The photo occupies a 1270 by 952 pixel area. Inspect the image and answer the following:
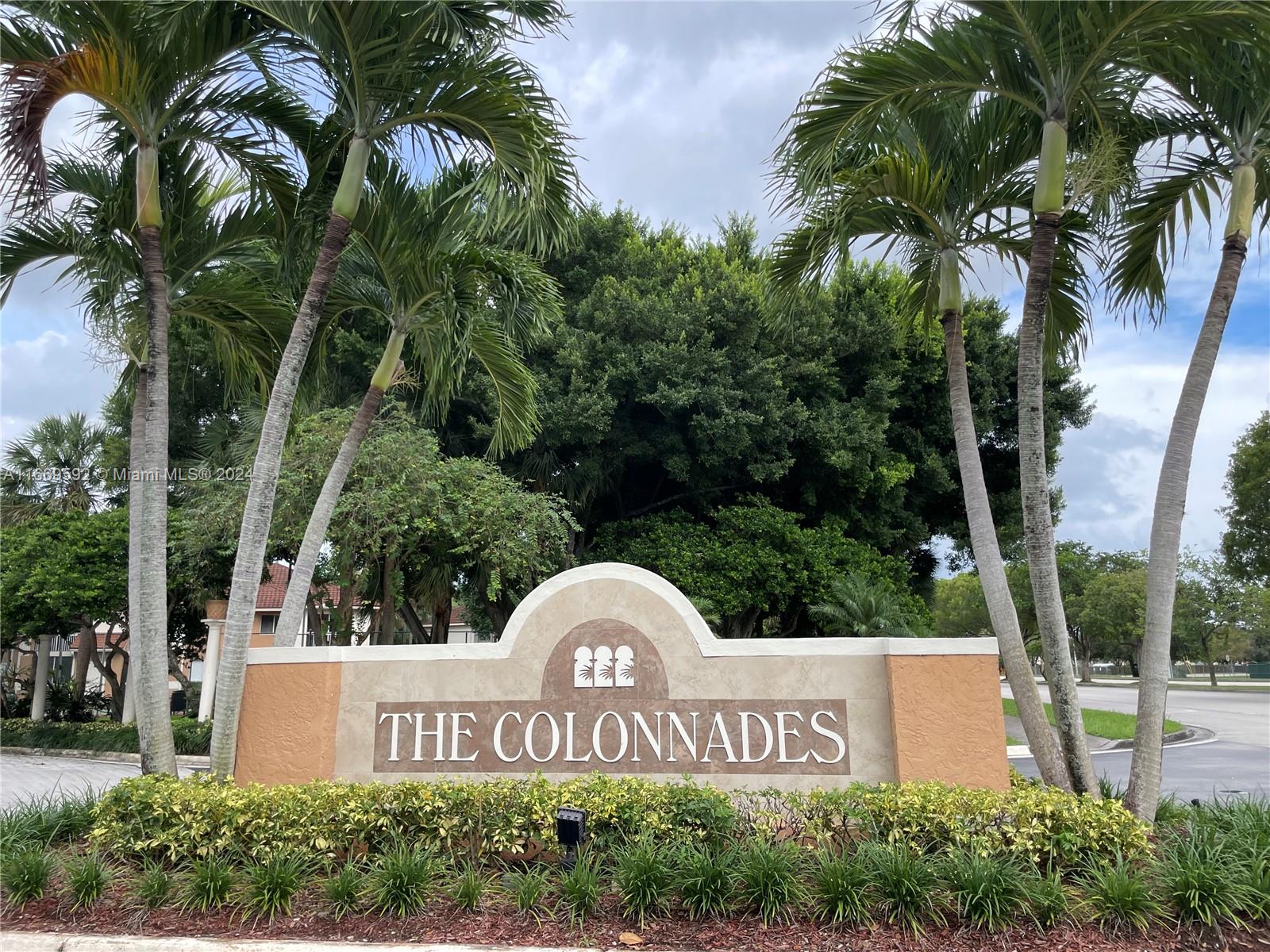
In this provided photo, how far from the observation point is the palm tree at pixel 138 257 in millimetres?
8594

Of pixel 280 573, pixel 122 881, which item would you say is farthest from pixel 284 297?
pixel 280 573

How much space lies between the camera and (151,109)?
8.05 m

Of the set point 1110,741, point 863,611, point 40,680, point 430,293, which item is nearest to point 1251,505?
point 1110,741

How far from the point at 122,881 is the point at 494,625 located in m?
15.5

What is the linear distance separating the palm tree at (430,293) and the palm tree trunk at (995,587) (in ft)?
13.7

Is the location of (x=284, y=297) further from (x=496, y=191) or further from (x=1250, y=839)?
(x=1250, y=839)

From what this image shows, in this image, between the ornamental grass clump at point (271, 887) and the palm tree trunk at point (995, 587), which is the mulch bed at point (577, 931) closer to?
the ornamental grass clump at point (271, 887)

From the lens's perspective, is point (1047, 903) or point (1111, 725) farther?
point (1111, 725)

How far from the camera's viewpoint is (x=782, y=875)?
19.1ft

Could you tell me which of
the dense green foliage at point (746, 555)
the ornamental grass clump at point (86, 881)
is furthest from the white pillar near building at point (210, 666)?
the ornamental grass clump at point (86, 881)

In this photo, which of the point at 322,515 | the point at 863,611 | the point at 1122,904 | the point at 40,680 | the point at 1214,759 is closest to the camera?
the point at 1122,904

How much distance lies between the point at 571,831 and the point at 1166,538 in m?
5.21

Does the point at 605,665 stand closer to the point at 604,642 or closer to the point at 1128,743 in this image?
the point at 604,642

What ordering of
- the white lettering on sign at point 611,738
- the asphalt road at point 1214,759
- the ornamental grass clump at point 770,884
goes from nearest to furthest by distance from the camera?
the ornamental grass clump at point 770,884, the white lettering on sign at point 611,738, the asphalt road at point 1214,759
